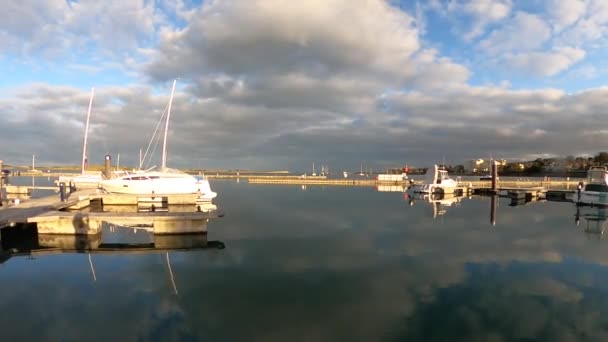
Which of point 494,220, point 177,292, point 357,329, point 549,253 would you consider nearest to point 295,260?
point 177,292

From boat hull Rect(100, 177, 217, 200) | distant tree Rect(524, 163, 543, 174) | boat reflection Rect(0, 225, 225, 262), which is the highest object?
distant tree Rect(524, 163, 543, 174)

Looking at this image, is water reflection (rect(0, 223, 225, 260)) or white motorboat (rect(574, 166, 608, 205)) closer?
water reflection (rect(0, 223, 225, 260))

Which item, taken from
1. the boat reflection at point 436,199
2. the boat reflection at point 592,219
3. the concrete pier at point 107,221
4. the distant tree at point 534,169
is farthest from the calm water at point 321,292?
Result: the distant tree at point 534,169

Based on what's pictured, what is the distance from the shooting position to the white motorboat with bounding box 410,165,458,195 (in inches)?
2156

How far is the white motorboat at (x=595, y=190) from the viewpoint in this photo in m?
38.9

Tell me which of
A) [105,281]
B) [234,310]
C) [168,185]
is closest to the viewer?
[234,310]

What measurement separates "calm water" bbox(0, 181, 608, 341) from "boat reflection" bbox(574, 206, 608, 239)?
12.7 feet

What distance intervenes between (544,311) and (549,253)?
10.0 m

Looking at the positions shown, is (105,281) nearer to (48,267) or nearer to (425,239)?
(48,267)

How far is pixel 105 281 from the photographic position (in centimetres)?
1337

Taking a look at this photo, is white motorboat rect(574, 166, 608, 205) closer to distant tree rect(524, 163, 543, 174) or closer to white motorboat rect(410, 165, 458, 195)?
white motorboat rect(410, 165, 458, 195)

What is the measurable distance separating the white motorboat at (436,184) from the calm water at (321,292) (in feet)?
104

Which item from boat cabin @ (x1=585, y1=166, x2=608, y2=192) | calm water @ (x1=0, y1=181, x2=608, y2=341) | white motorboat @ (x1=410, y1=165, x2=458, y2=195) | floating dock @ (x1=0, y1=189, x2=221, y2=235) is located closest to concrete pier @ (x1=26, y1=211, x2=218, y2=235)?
floating dock @ (x1=0, y1=189, x2=221, y2=235)

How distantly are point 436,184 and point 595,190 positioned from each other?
1911 cm
